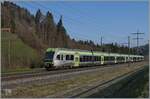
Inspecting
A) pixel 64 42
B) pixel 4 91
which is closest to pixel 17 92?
pixel 4 91

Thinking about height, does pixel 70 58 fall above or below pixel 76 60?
above

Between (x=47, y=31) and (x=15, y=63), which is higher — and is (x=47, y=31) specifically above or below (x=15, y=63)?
above

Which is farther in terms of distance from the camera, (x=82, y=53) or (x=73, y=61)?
(x=82, y=53)

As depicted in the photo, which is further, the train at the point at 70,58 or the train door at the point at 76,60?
the train door at the point at 76,60

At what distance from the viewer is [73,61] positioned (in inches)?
2276

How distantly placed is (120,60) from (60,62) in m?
55.0

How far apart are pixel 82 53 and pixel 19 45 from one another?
33.5 m

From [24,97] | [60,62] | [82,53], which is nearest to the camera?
[24,97]

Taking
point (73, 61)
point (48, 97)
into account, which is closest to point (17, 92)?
point (48, 97)

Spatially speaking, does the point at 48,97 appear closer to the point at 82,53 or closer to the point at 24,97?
the point at 24,97

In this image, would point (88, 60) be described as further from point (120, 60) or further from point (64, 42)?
point (64, 42)

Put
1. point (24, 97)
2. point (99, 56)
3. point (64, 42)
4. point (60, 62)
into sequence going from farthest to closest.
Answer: point (64, 42)
point (99, 56)
point (60, 62)
point (24, 97)

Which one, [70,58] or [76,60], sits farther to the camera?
[76,60]

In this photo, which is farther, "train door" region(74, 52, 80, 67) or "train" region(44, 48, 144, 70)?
"train door" region(74, 52, 80, 67)
